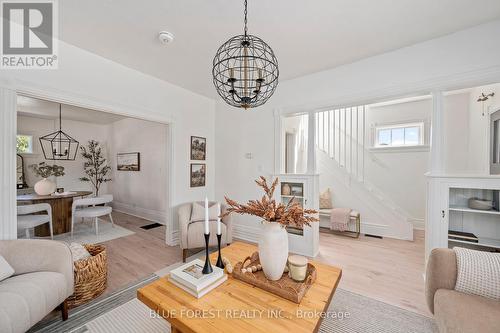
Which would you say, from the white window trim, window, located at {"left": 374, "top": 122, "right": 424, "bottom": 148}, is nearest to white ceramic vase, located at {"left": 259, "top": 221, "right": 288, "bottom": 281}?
the white window trim

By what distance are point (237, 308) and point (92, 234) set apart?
4108 mm

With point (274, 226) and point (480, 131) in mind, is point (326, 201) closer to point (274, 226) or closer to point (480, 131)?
point (480, 131)

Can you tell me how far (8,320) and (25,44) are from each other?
8.41 feet

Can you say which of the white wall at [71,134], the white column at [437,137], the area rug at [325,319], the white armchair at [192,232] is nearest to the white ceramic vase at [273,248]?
the area rug at [325,319]

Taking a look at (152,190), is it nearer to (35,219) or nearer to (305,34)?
(35,219)

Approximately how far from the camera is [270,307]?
4.01ft

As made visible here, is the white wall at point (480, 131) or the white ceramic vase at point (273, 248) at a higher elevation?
the white wall at point (480, 131)

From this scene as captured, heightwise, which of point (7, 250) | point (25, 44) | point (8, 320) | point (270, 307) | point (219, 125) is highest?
point (25, 44)

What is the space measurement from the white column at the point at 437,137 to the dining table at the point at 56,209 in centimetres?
601

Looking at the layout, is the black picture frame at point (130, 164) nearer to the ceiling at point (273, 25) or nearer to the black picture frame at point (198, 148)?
the black picture frame at point (198, 148)

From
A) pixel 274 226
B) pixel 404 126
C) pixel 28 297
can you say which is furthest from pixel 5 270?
pixel 404 126

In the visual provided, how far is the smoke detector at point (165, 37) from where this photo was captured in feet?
7.13

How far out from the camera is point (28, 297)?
55.4 inches

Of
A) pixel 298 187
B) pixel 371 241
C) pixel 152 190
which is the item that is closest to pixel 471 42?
pixel 298 187
